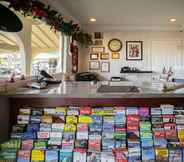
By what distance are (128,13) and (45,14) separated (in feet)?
7.41

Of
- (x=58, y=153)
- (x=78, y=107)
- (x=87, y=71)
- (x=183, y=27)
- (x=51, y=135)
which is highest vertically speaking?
(x=183, y=27)

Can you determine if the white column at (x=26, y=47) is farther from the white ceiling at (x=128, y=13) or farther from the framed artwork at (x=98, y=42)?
the framed artwork at (x=98, y=42)

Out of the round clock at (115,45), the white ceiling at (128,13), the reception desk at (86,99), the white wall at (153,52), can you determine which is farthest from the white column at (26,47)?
the round clock at (115,45)

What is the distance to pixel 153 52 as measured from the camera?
6.06 meters

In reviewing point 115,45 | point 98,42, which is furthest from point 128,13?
point 98,42

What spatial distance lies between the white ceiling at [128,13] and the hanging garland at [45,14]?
0.39 m

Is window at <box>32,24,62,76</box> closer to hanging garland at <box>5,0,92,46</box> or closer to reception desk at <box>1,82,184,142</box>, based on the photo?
hanging garland at <box>5,0,92,46</box>

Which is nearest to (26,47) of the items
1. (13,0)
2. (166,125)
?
(13,0)

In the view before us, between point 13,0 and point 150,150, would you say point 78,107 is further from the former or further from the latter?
point 13,0

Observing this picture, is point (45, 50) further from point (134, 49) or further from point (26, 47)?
point (134, 49)

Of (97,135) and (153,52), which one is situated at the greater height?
(153,52)

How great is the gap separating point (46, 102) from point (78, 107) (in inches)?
8.4

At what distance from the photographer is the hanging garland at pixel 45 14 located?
2375 mm

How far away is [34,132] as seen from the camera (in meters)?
1.47
